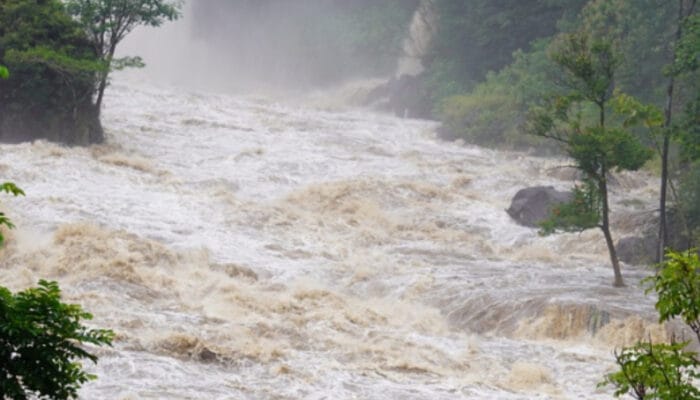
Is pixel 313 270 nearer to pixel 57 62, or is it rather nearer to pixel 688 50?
pixel 688 50

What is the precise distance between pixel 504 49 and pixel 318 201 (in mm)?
23244

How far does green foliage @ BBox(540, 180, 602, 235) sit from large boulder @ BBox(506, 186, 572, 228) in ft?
16.6

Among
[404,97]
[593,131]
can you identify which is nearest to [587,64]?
[593,131]

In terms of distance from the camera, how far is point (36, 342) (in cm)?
521

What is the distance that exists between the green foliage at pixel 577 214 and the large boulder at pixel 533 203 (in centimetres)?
505

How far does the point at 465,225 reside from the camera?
2316cm

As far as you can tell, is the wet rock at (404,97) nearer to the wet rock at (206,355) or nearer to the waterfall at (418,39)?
the waterfall at (418,39)

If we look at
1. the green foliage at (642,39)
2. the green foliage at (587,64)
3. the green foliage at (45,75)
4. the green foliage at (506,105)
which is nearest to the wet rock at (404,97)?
the green foliage at (506,105)

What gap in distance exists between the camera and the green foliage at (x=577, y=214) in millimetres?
17391

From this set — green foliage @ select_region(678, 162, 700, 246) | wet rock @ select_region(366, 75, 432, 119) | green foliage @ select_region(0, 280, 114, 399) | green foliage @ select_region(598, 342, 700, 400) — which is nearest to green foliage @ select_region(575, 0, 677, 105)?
green foliage @ select_region(678, 162, 700, 246)

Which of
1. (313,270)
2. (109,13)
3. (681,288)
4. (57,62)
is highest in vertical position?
(109,13)

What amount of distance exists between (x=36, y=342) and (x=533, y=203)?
19441 millimetres

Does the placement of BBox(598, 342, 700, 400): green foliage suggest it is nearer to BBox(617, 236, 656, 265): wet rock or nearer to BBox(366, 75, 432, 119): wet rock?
BBox(617, 236, 656, 265): wet rock

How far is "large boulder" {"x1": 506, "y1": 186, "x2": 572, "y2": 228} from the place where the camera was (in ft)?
75.9
